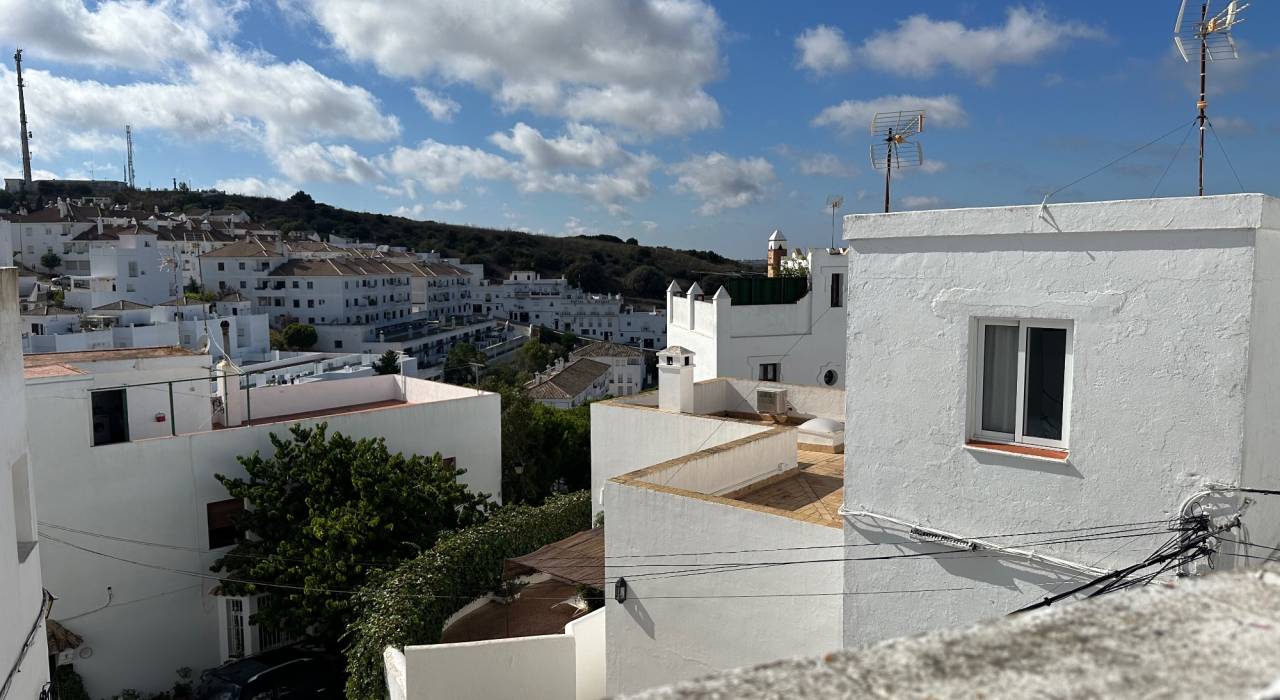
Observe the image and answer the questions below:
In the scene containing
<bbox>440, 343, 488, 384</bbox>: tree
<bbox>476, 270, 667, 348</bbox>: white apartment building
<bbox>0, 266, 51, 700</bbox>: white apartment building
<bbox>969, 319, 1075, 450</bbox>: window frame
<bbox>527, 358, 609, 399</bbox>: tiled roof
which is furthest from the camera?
<bbox>476, 270, 667, 348</bbox>: white apartment building

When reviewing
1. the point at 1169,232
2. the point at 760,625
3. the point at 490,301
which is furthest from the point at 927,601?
the point at 490,301

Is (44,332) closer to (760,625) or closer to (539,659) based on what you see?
(539,659)

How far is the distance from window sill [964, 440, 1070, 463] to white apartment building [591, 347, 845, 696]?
1.85 m

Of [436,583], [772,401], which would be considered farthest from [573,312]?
[436,583]

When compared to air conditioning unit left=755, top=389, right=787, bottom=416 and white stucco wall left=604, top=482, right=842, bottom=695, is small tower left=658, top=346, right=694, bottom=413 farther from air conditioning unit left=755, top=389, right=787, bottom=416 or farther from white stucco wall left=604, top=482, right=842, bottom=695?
white stucco wall left=604, top=482, right=842, bottom=695

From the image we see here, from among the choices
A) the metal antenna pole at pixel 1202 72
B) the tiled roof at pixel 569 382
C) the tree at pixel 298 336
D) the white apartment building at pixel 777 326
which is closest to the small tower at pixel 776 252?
the white apartment building at pixel 777 326

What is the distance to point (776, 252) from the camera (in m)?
28.8

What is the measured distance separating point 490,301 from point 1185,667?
116024 mm

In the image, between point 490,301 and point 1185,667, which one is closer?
point 1185,667

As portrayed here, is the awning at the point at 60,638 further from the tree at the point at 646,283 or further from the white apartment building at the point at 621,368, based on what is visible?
the tree at the point at 646,283

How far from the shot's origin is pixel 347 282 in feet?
272

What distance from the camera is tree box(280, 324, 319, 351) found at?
239 feet

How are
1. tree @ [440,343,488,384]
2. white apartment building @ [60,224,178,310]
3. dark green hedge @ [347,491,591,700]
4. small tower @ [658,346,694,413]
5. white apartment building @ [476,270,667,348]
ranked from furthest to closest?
1. white apartment building @ [476,270,667,348]
2. tree @ [440,343,488,384]
3. white apartment building @ [60,224,178,310]
4. small tower @ [658,346,694,413]
5. dark green hedge @ [347,491,591,700]

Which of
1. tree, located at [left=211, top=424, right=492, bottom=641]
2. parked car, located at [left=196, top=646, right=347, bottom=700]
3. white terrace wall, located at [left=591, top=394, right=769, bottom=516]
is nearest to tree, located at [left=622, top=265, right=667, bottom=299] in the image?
tree, located at [left=211, top=424, right=492, bottom=641]
